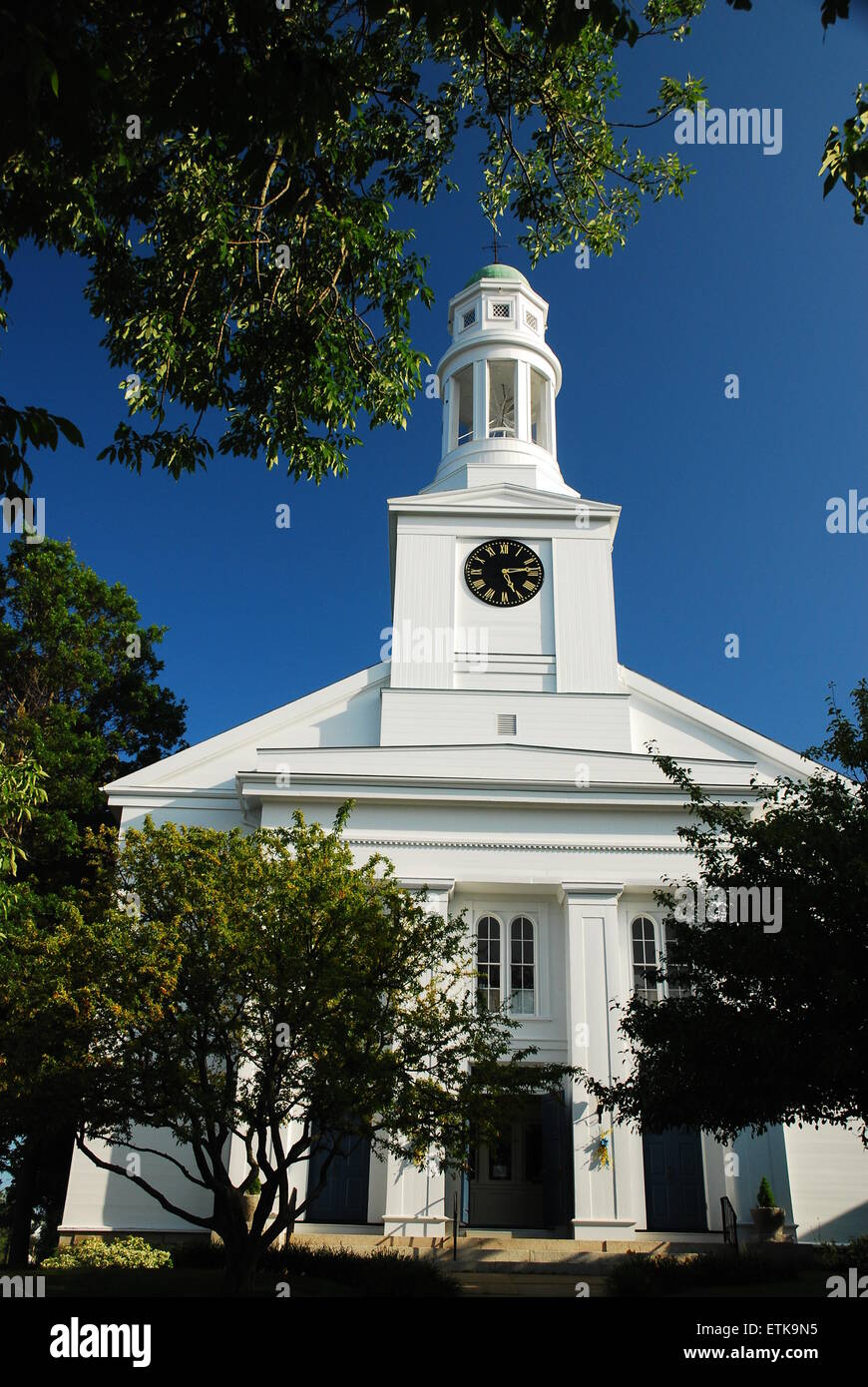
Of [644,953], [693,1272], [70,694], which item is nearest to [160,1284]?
[693,1272]

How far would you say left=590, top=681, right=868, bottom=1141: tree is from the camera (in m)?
11.6

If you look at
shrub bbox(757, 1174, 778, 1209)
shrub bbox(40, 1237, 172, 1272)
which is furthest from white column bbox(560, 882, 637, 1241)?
shrub bbox(40, 1237, 172, 1272)

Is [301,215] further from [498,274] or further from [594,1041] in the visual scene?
[498,274]

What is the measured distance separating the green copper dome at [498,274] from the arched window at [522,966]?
790 inches

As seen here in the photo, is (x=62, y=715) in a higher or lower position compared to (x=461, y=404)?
lower

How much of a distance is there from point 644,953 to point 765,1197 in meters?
4.92

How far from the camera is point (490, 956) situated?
22.0 m

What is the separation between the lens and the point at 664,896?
14633 millimetres

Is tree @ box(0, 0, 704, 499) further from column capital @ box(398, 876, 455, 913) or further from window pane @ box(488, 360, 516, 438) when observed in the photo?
window pane @ box(488, 360, 516, 438)

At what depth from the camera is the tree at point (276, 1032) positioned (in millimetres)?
12688

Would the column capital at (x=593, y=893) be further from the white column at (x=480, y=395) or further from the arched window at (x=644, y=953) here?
the white column at (x=480, y=395)

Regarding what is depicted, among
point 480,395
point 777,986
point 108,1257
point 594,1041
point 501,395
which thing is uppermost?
point 501,395
